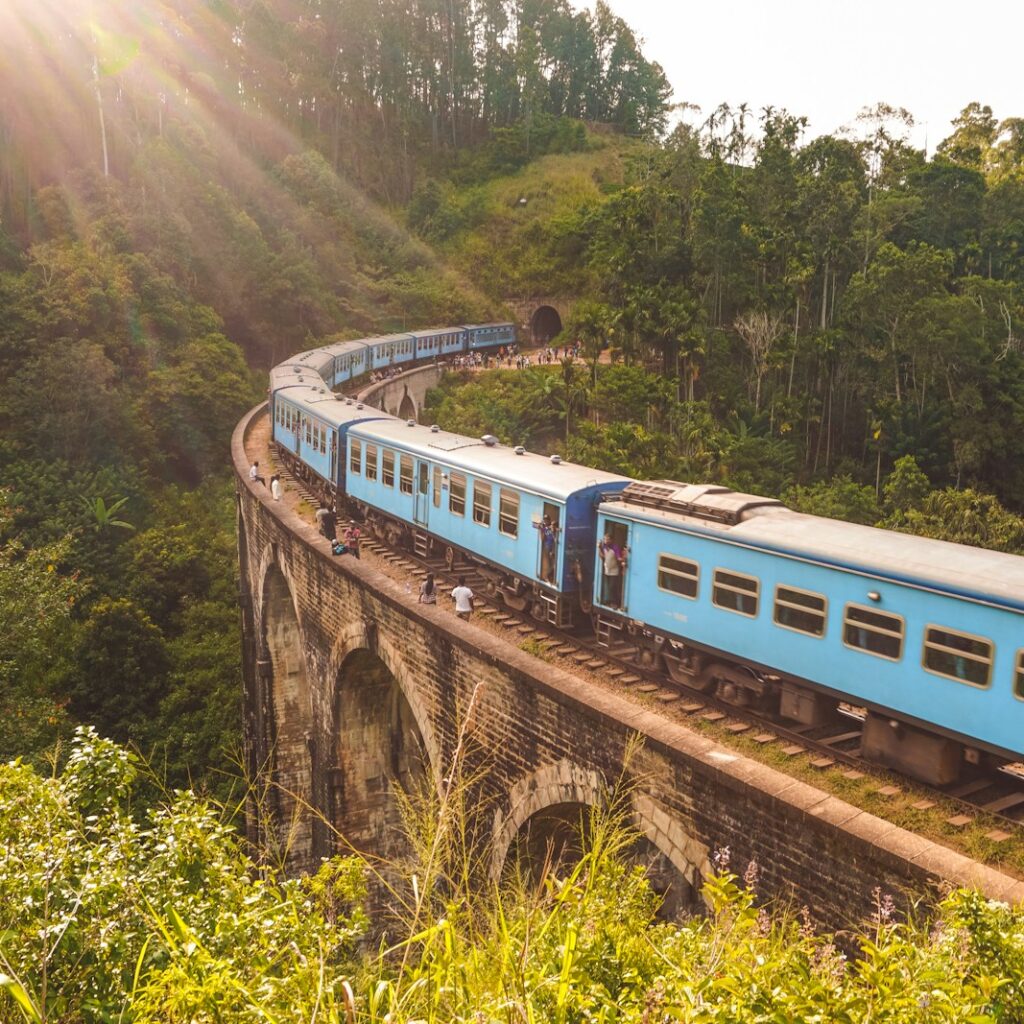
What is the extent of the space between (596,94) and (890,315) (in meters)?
57.4

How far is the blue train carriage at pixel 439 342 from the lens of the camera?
46.0 m

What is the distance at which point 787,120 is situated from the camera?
1502 inches

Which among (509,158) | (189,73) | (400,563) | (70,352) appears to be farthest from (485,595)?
(509,158)

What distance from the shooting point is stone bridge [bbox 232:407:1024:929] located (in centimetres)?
663

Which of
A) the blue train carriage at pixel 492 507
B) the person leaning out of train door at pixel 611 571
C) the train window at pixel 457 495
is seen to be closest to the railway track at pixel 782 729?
the blue train carriage at pixel 492 507

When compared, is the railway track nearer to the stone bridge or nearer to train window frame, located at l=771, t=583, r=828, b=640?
the stone bridge

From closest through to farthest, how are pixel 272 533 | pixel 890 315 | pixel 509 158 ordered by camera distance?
pixel 272 533
pixel 890 315
pixel 509 158

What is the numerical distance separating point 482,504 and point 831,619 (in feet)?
19.6

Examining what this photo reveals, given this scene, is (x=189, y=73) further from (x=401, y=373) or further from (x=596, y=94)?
(x=596, y=94)

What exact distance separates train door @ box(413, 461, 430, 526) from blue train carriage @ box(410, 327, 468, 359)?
3155 centimetres

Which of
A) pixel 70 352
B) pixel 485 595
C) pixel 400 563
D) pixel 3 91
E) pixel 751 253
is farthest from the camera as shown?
pixel 3 91

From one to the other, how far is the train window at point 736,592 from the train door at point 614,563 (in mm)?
1468

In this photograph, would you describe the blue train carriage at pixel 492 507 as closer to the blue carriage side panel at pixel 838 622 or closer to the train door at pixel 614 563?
the train door at pixel 614 563

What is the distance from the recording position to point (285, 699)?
846 inches
